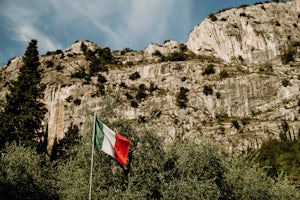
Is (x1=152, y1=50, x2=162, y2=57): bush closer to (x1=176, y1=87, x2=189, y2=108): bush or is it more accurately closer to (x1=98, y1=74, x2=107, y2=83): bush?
(x1=98, y1=74, x2=107, y2=83): bush

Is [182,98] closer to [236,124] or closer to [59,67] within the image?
[236,124]

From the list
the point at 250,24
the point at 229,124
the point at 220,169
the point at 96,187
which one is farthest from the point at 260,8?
the point at 96,187

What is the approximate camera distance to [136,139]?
30594 mm

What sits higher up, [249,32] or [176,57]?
[249,32]

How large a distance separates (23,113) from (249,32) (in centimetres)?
7759

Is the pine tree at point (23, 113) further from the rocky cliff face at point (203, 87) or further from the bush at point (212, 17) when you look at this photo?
the bush at point (212, 17)

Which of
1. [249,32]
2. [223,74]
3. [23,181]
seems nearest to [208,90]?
[223,74]

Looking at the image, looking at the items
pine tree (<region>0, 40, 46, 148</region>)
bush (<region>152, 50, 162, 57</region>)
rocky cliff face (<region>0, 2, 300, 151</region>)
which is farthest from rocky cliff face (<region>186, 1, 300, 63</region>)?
pine tree (<region>0, 40, 46, 148</region>)

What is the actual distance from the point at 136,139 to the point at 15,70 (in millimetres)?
83532

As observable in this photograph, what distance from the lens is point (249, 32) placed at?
111750 mm

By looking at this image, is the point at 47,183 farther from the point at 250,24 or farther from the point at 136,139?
the point at 250,24

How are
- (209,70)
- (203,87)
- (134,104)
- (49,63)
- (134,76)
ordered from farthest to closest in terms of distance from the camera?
(49,63)
(134,76)
(209,70)
(203,87)
(134,104)

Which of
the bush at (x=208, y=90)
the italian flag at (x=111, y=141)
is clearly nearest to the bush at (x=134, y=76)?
the bush at (x=208, y=90)

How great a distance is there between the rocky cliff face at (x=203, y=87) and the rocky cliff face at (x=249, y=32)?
32 centimetres
